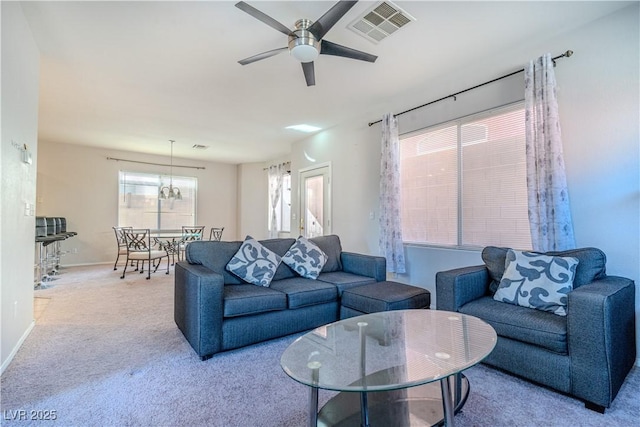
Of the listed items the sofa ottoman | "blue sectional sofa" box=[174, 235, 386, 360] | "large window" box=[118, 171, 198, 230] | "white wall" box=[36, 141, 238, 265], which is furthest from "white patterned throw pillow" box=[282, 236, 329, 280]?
"white wall" box=[36, 141, 238, 265]

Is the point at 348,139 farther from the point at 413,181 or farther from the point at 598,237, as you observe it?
the point at 598,237

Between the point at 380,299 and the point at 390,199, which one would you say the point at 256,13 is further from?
the point at 390,199

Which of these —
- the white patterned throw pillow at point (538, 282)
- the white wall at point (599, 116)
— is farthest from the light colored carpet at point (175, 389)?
the white wall at point (599, 116)

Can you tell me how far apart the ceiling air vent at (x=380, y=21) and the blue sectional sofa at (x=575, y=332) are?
82.6 inches

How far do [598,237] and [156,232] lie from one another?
751cm

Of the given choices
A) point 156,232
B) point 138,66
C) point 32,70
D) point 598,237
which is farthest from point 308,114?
point 156,232

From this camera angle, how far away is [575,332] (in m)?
1.76

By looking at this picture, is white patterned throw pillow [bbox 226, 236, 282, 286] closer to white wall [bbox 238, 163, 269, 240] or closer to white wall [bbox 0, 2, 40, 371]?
white wall [bbox 0, 2, 40, 371]

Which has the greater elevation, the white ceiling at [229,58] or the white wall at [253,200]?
the white ceiling at [229,58]

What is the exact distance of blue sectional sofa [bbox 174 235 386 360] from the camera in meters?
2.31

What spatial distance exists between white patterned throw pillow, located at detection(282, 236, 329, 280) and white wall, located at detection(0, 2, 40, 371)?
2.16 meters

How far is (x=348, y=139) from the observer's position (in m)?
5.04

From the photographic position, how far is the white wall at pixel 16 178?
84.5 inches

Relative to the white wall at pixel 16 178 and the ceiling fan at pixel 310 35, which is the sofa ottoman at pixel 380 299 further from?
the white wall at pixel 16 178
